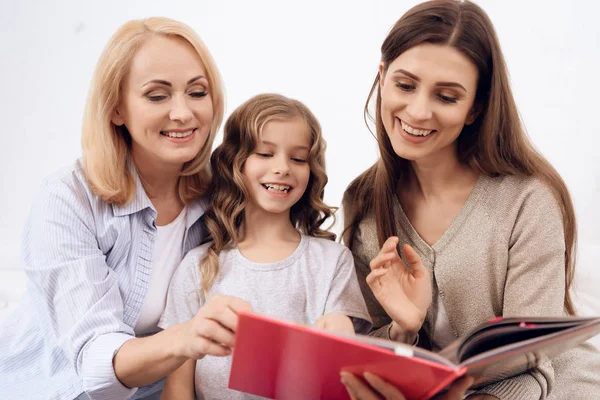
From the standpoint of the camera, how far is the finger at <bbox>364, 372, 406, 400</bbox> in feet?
3.83

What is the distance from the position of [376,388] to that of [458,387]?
0.49 feet

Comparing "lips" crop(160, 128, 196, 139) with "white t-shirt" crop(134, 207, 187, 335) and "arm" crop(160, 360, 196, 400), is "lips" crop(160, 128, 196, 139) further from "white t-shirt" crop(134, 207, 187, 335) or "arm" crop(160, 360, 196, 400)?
"arm" crop(160, 360, 196, 400)

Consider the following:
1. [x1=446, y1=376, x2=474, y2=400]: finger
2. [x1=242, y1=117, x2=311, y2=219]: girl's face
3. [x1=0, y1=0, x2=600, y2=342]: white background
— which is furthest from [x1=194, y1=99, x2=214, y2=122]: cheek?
[x1=0, y1=0, x2=600, y2=342]: white background

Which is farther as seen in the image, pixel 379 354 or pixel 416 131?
pixel 416 131

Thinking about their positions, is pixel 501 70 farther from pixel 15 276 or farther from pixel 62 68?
pixel 62 68

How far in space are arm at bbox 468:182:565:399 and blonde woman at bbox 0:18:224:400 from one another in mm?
854

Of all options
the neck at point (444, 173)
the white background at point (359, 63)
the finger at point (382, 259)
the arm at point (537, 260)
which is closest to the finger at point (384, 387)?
the finger at point (382, 259)

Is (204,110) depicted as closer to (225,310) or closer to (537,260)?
(225,310)

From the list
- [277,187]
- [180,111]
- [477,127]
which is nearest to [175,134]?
[180,111]

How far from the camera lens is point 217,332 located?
4.20 feet

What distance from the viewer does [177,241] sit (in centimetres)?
186

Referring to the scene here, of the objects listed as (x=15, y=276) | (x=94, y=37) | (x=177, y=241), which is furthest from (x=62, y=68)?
(x=177, y=241)

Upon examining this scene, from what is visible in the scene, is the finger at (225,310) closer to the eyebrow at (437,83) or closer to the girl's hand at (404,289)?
the girl's hand at (404,289)

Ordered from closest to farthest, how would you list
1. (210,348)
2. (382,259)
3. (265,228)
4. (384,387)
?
(384,387)
(210,348)
(382,259)
(265,228)
